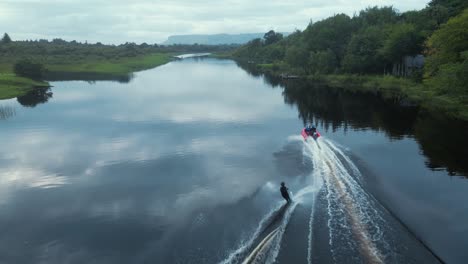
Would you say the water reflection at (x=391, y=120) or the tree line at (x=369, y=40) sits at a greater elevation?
the tree line at (x=369, y=40)

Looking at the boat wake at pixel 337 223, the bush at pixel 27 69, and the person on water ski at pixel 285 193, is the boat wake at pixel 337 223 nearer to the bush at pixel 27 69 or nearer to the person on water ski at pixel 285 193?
the person on water ski at pixel 285 193

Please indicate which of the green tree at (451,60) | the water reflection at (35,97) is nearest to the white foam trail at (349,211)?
the green tree at (451,60)

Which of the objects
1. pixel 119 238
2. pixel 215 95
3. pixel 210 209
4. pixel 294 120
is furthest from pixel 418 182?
pixel 215 95

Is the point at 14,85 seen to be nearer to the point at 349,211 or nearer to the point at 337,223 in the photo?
the point at 349,211

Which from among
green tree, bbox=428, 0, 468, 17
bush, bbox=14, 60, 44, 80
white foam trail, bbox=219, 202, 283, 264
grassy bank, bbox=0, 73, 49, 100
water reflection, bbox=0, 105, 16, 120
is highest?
green tree, bbox=428, 0, 468, 17

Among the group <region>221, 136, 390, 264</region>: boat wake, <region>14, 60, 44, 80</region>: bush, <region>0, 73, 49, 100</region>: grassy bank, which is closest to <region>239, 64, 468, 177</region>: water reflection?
<region>221, 136, 390, 264</region>: boat wake

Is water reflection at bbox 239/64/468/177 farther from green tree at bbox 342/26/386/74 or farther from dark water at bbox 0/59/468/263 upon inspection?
green tree at bbox 342/26/386/74

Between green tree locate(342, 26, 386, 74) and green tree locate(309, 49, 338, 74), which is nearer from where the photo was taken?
green tree locate(342, 26, 386, 74)
